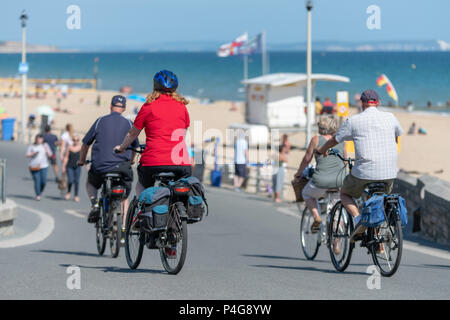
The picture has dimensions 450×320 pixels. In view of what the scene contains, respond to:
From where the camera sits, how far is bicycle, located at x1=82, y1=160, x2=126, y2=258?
854 centimetres

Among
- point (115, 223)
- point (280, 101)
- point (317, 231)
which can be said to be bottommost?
point (317, 231)

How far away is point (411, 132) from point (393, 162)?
36607 millimetres

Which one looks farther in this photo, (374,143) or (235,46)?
(235,46)

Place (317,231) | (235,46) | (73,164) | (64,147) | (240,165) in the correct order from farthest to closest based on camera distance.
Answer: (235,46)
(240,165)
(64,147)
(73,164)
(317,231)

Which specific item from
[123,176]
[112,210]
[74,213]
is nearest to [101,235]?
[112,210]

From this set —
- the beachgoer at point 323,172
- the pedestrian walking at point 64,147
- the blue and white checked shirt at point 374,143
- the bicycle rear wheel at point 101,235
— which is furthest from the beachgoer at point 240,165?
the blue and white checked shirt at point 374,143

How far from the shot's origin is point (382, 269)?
24.2 ft

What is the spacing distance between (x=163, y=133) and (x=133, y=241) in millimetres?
1264

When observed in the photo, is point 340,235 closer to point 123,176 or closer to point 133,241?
point 133,241

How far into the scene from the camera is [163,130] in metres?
6.95

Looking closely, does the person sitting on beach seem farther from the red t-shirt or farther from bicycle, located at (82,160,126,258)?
bicycle, located at (82,160,126,258)

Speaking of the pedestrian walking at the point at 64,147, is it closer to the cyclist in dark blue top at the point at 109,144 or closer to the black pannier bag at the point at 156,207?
the cyclist in dark blue top at the point at 109,144

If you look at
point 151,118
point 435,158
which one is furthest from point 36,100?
point 151,118
